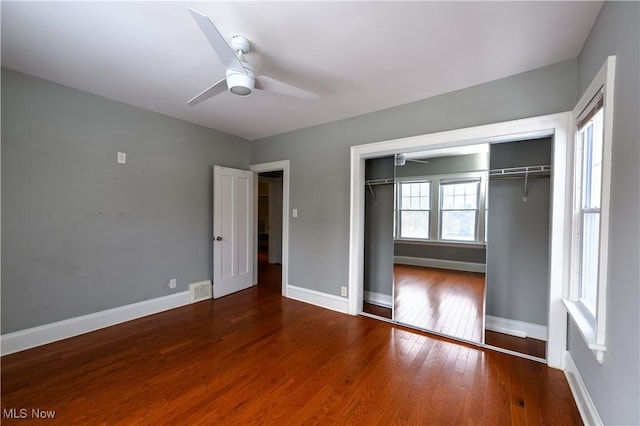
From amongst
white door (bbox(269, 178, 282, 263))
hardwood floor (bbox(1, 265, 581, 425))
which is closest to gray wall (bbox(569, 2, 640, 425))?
hardwood floor (bbox(1, 265, 581, 425))

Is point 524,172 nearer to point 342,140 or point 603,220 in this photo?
point 603,220

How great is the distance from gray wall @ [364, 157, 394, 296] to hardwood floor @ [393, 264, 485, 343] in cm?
30

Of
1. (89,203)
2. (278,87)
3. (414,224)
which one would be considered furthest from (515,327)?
(89,203)

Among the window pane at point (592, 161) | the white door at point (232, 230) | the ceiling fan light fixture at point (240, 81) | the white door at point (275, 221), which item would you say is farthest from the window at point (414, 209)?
the white door at point (275, 221)

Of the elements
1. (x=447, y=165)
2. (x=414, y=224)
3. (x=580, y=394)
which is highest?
(x=447, y=165)

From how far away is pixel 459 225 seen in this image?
9.70 feet

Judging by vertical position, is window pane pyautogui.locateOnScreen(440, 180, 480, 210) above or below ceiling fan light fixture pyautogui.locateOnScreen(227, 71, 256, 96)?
below

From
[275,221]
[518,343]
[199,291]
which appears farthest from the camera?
[275,221]

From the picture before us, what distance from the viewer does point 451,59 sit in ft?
7.07

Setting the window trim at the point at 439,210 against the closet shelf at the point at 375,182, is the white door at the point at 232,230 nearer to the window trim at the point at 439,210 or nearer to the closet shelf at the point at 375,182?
the closet shelf at the point at 375,182

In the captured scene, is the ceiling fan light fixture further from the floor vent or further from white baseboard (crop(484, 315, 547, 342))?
white baseboard (crop(484, 315, 547, 342))

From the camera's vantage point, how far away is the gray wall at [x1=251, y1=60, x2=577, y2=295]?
2.30m

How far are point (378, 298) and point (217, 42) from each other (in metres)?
3.47

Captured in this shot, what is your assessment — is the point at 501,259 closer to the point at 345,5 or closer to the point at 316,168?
the point at 316,168
